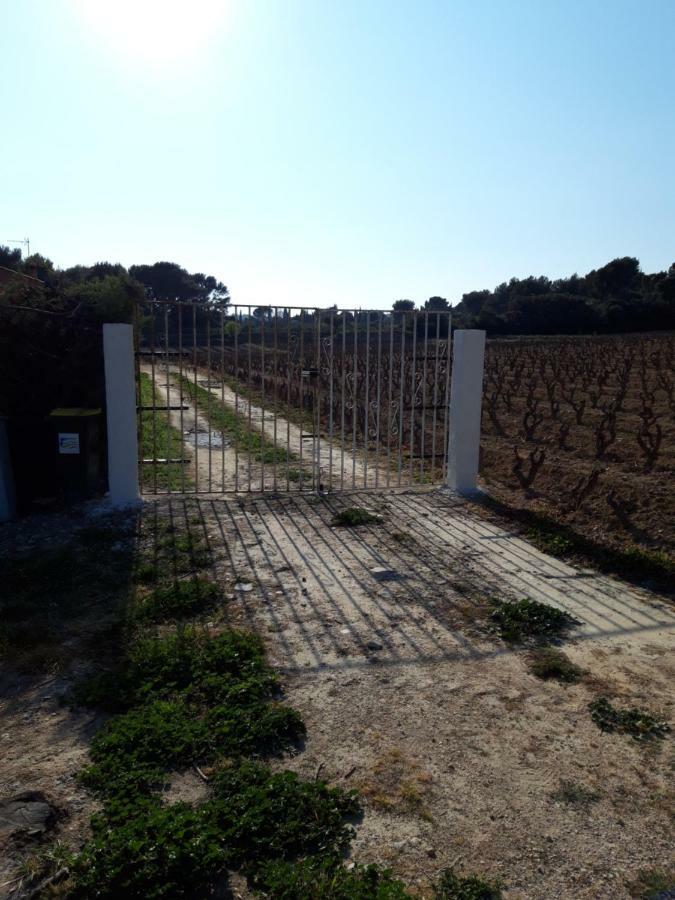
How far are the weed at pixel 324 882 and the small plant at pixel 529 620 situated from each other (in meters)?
2.23

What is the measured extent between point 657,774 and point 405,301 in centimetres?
4185

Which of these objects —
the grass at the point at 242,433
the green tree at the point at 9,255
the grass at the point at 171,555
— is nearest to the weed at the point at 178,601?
the grass at the point at 171,555

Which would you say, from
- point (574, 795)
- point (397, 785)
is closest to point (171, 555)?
point (397, 785)

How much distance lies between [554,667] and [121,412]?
485cm

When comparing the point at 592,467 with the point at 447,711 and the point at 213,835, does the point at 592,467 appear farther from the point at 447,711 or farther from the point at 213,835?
the point at 213,835

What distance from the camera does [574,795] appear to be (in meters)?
2.93

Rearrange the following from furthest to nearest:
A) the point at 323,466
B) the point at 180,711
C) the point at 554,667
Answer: the point at 323,466
the point at 554,667
the point at 180,711

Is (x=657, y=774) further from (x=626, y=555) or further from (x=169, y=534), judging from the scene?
(x=169, y=534)

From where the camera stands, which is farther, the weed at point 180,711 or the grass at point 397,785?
the weed at point 180,711

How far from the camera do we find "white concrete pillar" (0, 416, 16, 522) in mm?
6633

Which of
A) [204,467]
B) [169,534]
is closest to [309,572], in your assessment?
[169,534]

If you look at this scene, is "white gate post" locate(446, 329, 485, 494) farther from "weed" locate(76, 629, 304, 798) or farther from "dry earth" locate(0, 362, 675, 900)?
"weed" locate(76, 629, 304, 798)

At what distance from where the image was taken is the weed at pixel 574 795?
9.47 feet

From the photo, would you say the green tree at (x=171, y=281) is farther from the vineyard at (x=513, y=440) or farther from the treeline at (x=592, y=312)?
the vineyard at (x=513, y=440)
